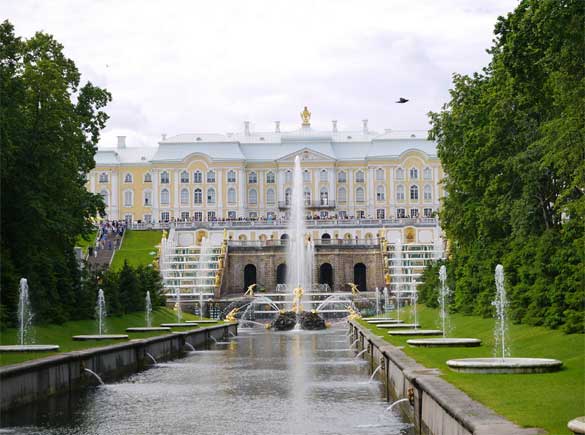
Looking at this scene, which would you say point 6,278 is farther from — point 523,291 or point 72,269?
point 523,291

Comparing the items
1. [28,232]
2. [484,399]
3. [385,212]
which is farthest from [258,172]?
[484,399]

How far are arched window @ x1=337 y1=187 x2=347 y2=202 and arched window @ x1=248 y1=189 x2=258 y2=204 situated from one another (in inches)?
345

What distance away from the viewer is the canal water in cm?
1329

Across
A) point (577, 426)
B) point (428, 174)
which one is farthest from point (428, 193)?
point (577, 426)

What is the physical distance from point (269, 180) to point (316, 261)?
37937 mm

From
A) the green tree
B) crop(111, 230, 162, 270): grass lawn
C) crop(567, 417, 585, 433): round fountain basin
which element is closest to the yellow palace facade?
crop(111, 230, 162, 270): grass lawn

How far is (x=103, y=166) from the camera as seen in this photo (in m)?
109

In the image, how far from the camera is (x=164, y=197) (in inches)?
4195

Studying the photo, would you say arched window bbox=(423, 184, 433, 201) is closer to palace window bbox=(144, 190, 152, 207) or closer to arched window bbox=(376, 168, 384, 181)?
arched window bbox=(376, 168, 384, 181)

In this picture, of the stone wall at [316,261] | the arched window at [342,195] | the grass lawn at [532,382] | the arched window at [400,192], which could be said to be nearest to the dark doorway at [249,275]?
the stone wall at [316,261]

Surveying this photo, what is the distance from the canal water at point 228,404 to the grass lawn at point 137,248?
43480 mm

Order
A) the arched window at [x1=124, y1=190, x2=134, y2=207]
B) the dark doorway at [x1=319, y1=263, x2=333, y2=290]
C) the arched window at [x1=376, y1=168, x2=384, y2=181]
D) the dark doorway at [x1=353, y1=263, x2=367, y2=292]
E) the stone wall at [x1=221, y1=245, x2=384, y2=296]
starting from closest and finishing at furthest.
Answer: the stone wall at [x1=221, y1=245, x2=384, y2=296] < the dark doorway at [x1=353, y1=263, x2=367, y2=292] < the dark doorway at [x1=319, y1=263, x2=333, y2=290] < the arched window at [x1=376, y1=168, x2=384, y2=181] < the arched window at [x1=124, y1=190, x2=134, y2=207]

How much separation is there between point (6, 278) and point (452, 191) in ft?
58.0

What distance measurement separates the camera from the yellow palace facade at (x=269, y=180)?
105m
